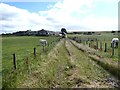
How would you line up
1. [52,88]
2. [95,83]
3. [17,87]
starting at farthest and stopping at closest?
[95,83]
[52,88]
[17,87]

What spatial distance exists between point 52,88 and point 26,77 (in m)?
2.35

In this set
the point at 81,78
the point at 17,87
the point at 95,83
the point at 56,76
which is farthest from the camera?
the point at 56,76

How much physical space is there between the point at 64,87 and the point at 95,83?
1872 mm

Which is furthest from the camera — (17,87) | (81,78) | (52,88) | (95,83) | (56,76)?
(56,76)

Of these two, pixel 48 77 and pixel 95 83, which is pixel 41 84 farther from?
pixel 95 83

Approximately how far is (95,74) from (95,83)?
2.85 m

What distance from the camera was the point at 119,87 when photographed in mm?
13797

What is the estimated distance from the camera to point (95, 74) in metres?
17.5

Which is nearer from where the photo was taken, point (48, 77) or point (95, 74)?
point (48, 77)

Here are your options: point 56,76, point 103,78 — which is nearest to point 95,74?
point 103,78

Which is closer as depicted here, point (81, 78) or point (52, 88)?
point (52, 88)

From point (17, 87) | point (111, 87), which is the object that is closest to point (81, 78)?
point (111, 87)

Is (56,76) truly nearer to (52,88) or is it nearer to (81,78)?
(81,78)

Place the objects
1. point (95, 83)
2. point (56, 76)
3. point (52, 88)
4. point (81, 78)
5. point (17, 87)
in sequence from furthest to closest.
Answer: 1. point (56, 76)
2. point (81, 78)
3. point (95, 83)
4. point (52, 88)
5. point (17, 87)
